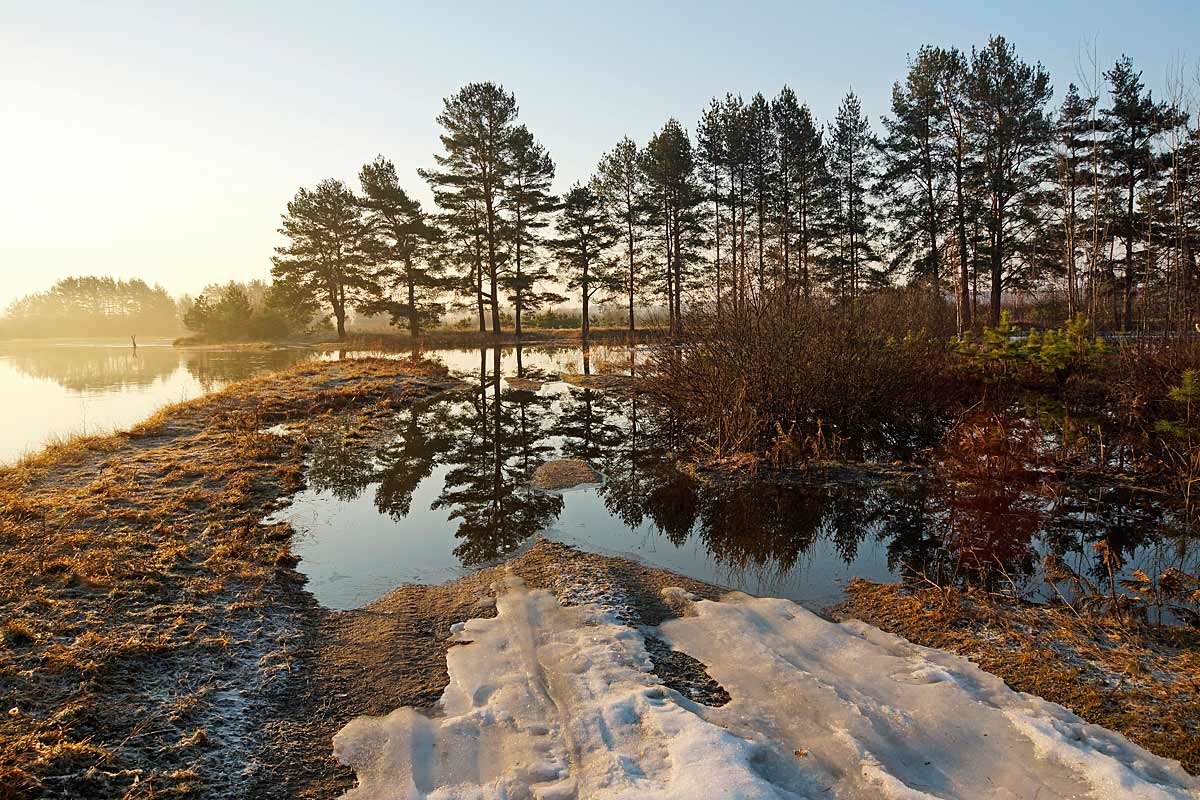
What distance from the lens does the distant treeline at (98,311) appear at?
76.6 meters

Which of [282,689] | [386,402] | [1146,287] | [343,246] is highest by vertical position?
[343,246]

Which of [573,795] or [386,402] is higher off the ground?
[386,402]

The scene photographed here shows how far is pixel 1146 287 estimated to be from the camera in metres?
13.2

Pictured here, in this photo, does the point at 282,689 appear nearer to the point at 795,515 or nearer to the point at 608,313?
the point at 795,515

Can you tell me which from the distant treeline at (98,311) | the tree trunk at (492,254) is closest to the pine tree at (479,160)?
the tree trunk at (492,254)

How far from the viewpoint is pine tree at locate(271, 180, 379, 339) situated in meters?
41.3

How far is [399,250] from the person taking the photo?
40.4m

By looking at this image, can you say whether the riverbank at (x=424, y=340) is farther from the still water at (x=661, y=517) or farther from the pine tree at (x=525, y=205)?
the still water at (x=661, y=517)

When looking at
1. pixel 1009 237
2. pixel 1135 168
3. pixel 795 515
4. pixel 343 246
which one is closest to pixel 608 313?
pixel 343 246

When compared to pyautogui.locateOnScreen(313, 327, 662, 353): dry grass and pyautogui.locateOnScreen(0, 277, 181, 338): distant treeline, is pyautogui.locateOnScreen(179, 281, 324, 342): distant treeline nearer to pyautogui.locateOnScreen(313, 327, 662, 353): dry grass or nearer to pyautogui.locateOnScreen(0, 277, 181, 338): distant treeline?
pyautogui.locateOnScreen(313, 327, 662, 353): dry grass

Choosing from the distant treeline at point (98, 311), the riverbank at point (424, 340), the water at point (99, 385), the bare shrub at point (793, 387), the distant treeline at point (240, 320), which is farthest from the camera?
the distant treeline at point (98, 311)

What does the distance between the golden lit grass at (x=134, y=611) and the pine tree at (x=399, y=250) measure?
104ft

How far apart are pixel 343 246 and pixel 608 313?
2001 centimetres

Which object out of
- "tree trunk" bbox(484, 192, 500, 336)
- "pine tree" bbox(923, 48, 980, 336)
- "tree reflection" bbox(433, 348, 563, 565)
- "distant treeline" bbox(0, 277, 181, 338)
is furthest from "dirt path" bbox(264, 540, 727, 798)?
"distant treeline" bbox(0, 277, 181, 338)
